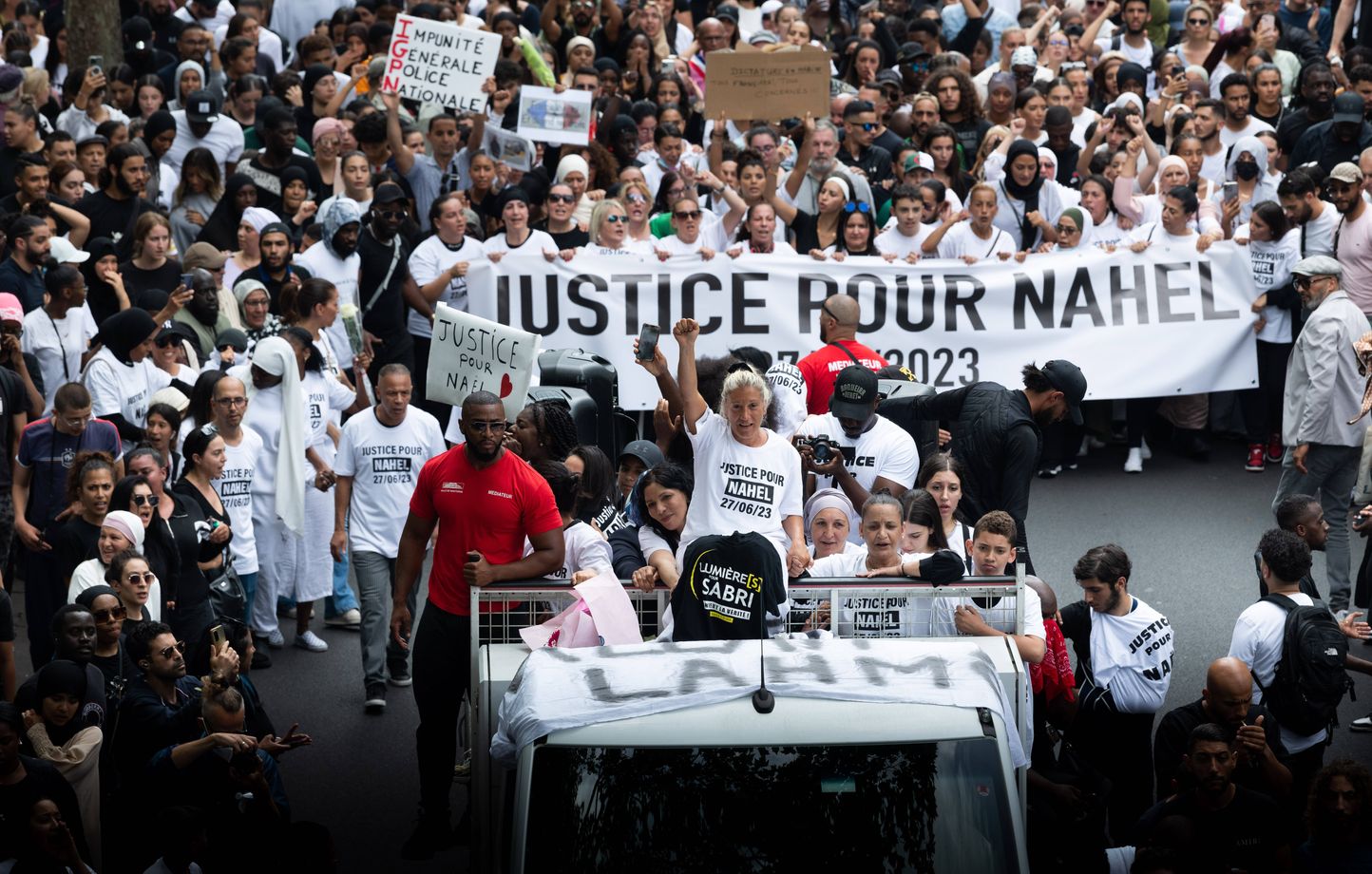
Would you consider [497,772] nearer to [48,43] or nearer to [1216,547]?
[1216,547]

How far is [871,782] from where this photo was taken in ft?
18.7

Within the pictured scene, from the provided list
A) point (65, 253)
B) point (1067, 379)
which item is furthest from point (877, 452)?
point (65, 253)

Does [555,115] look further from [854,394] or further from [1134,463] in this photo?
[854,394]

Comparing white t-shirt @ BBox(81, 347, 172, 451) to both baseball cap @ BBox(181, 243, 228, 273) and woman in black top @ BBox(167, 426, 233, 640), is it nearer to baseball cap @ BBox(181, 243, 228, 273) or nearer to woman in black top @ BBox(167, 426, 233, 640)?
woman in black top @ BBox(167, 426, 233, 640)

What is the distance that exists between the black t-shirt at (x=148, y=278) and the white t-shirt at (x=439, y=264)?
1875 millimetres

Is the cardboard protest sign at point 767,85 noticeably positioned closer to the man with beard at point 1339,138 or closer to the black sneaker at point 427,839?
the man with beard at point 1339,138

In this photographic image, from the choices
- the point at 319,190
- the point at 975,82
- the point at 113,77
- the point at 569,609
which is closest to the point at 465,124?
the point at 319,190

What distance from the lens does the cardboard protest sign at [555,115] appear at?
1627 cm

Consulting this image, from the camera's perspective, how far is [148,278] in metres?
13.3

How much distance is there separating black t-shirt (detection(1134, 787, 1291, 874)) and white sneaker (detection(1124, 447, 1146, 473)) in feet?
24.0

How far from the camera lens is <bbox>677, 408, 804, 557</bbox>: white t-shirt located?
29.1 ft

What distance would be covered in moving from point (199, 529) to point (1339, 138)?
9.94 meters

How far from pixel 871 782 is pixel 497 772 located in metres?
1.65

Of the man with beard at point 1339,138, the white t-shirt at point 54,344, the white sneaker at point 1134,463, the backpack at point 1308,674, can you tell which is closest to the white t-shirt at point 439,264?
the white t-shirt at point 54,344
